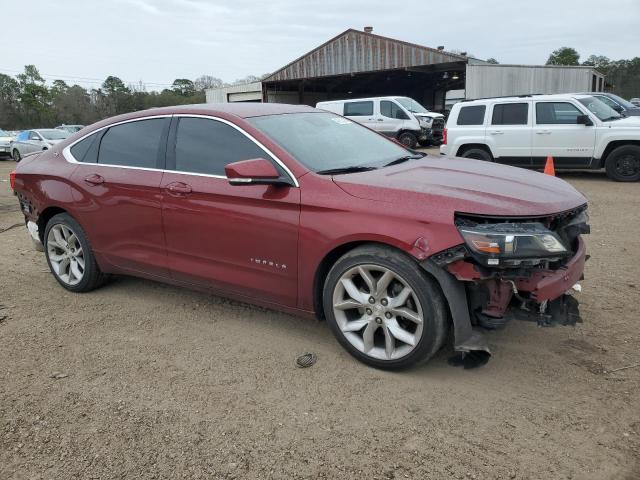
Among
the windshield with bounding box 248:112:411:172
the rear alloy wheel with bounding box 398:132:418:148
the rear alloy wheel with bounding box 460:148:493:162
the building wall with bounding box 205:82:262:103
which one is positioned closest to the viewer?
the windshield with bounding box 248:112:411:172

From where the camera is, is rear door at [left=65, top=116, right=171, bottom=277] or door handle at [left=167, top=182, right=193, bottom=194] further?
rear door at [left=65, top=116, right=171, bottom=277]

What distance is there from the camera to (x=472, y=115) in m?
11.7

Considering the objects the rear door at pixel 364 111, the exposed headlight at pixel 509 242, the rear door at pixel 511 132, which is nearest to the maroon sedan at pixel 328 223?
the exposed headlight at pixel 509 242

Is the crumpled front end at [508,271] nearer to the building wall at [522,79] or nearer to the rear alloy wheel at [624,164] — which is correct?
the rear alloy wheel at [624,164]

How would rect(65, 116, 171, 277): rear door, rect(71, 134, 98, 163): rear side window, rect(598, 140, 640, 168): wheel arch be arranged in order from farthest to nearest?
rect(598, 140, 640, 168): wheel arch < rect(71, 134, 98, 163): rear side window < rect(65, 116, 171, 277): rear door

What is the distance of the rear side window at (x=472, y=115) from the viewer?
11609mm

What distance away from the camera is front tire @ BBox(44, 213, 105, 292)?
4645mm

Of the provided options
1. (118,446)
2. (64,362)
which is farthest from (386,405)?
(64,362)

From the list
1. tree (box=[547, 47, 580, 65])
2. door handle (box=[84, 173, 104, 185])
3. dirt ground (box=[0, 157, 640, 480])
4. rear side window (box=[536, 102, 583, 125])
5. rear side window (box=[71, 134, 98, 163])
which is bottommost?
dirt ground (box=[0, 157, 640, 480])

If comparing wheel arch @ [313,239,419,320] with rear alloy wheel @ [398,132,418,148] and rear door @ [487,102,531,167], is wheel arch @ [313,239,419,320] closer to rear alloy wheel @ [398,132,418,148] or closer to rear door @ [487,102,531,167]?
rear door @ [487,102,531,167]

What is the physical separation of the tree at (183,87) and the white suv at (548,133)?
68.8 m

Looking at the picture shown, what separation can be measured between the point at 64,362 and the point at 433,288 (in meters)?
2.53

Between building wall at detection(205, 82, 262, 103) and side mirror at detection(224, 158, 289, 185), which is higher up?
building wall at detection(205, 82, 262, 103)

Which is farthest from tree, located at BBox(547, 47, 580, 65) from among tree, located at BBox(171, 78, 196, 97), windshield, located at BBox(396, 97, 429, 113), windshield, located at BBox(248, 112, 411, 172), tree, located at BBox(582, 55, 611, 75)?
windshield, located at BBox(248, 112, 411, 172)
